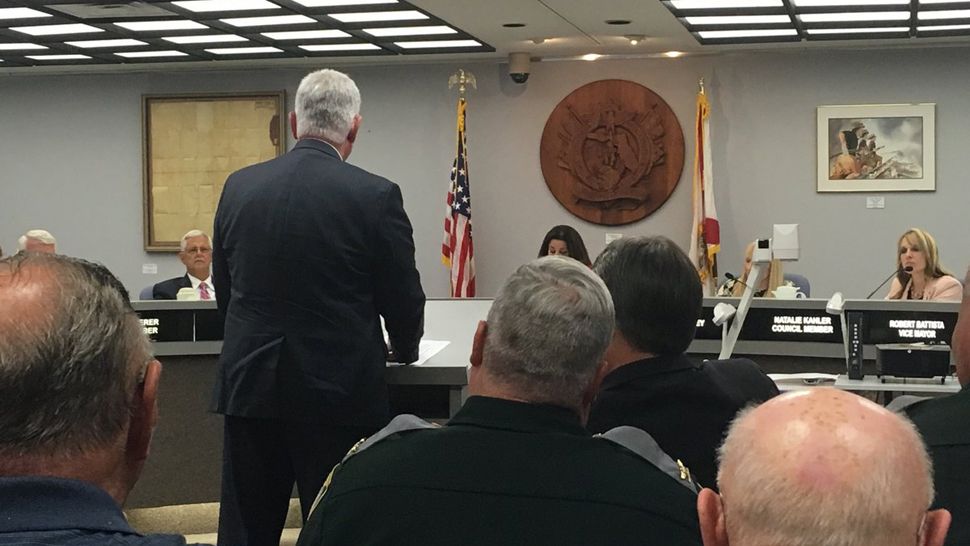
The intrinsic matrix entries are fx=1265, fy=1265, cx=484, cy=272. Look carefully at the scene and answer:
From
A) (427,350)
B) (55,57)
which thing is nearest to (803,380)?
(427,350)

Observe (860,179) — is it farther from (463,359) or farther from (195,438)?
(463,359)

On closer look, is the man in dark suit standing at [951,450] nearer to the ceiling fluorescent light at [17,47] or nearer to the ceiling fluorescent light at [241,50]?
the ceiling fluorescent light at [241,50]

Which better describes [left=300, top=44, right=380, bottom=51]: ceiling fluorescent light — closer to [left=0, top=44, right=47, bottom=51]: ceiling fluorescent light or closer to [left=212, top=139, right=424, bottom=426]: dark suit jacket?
[left=0, top=44, right=47, bottom=51]: ceiling fluorescent light

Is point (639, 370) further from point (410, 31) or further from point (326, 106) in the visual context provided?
point (410, 31)

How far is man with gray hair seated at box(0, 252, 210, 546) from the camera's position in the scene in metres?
1.06

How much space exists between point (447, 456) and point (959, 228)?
9.25 metres

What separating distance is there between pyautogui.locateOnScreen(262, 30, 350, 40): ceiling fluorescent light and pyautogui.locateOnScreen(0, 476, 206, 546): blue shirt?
→ 8474mm

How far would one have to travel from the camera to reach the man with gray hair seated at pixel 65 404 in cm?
106

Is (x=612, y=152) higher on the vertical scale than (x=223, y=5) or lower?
lower

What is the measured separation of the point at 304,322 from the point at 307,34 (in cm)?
678

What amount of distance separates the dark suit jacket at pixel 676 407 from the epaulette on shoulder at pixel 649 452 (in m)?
0.61

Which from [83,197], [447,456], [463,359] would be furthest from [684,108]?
[447,456]

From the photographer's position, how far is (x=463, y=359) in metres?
3.33

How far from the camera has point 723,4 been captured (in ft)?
27.4
